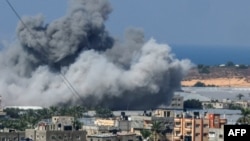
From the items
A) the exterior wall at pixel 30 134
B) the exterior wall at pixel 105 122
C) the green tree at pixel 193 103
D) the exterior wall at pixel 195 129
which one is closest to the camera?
the exterior wall at pixel 195 129

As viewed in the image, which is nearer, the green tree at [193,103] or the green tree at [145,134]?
the green tree at [145,134]

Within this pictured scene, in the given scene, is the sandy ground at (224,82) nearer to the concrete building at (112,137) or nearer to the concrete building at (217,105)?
the concrete building at (217,105)

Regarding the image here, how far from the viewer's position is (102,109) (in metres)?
79.1

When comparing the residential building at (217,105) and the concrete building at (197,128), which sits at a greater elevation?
the residential building at (217,105)

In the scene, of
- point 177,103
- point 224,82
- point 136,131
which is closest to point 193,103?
point 177,103

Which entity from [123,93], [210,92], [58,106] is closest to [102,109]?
[58,106]

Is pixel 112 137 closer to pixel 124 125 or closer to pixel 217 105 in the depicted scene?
pixel 124 125

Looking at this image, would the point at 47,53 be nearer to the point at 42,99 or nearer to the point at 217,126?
the point at 42,99

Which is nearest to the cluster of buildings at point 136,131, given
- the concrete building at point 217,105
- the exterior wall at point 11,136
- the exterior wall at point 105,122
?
the exterior wall at point 11,136

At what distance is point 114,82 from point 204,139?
45.4 metres

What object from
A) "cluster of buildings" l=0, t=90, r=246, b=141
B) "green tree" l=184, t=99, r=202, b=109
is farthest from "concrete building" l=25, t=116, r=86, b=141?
"green tree" l=184, t=99, r=202, b=109

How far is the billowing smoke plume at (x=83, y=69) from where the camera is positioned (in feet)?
281

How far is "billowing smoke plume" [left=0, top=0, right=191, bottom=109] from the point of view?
85750 mm

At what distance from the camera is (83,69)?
88.1 meters
